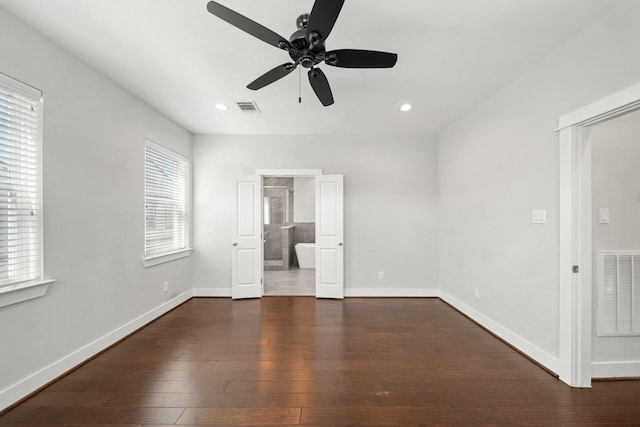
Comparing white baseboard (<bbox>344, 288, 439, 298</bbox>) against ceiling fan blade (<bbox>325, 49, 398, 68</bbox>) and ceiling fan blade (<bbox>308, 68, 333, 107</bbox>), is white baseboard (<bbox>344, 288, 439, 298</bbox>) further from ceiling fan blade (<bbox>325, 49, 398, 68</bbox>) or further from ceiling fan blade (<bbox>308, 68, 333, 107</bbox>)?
ceiling fan blade (<bbox>325, 49, 398, 68</bbox>)

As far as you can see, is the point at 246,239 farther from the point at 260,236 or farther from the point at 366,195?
the point at 366,195

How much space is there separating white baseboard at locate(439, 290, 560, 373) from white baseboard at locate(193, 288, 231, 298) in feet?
11.3

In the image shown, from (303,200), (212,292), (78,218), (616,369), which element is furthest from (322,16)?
(303,200)

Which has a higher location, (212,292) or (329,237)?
(329,237)

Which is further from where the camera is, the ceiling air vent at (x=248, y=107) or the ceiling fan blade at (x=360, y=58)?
the ceiling air vent at (x=248, y=107)

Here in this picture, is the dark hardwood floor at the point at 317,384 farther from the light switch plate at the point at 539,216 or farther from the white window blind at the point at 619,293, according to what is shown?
the light switch plate at the point at 539,216

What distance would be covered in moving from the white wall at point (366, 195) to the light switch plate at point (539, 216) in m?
1.90

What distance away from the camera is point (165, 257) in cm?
348

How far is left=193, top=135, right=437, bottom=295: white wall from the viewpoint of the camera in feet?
13.9

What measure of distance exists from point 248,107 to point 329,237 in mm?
2193

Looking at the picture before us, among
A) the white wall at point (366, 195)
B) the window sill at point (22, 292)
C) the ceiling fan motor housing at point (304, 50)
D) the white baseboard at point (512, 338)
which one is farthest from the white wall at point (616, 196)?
the window sill at point (22, 292)

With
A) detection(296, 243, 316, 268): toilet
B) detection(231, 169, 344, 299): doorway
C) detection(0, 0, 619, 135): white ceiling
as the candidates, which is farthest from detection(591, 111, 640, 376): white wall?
detection(296, 243, 316, 268): toilet

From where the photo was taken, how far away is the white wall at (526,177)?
178cm

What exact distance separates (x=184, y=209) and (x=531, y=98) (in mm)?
4425
